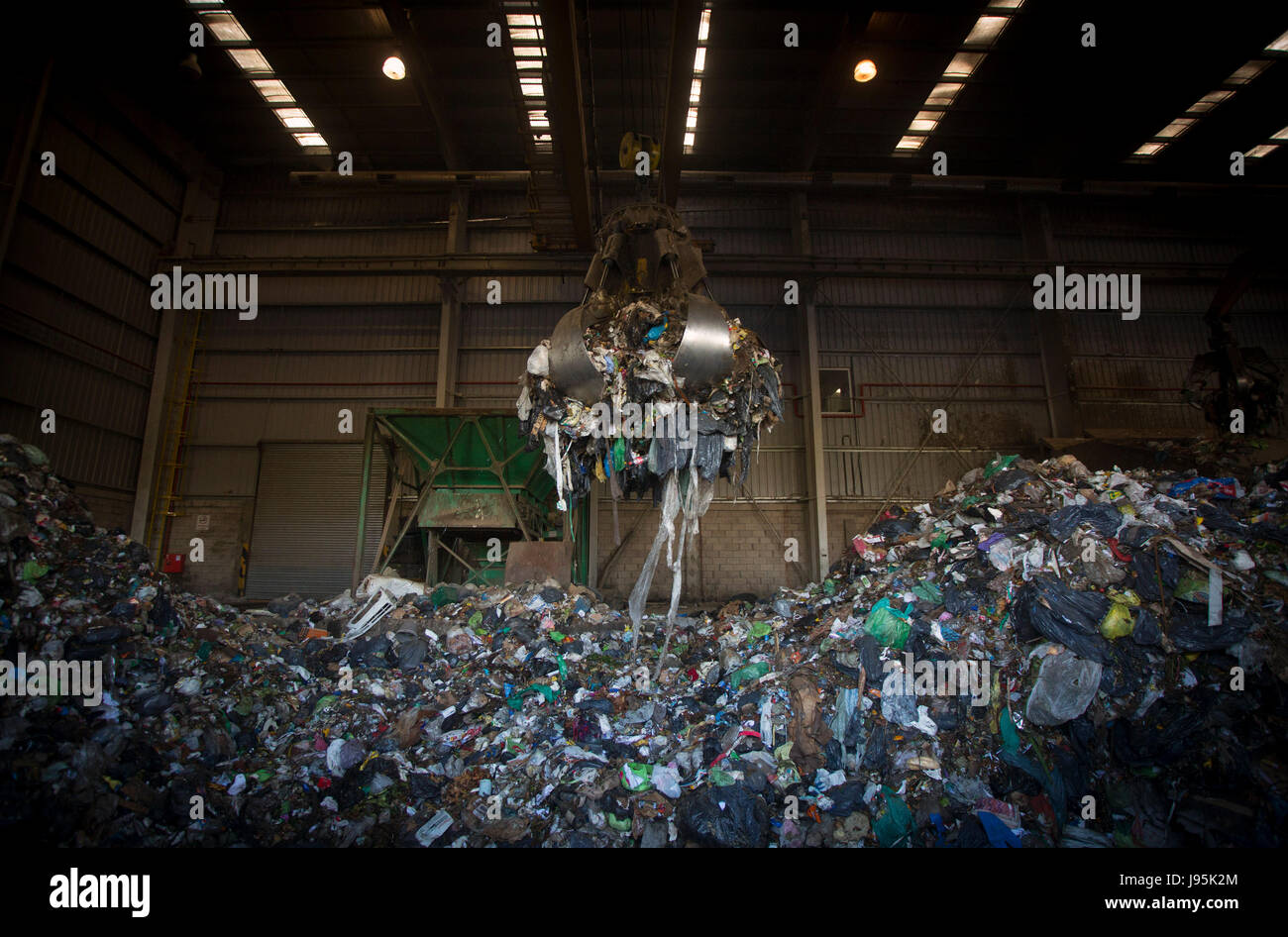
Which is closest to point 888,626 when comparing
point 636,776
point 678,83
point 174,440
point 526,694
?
point 636,776

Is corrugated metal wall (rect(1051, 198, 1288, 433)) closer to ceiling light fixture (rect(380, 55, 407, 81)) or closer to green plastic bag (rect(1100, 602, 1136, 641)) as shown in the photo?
green plastic bag (rect(1100, 602, 1136, 641))

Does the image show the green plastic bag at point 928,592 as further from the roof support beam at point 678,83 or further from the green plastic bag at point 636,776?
the roof support beam at point 678,83

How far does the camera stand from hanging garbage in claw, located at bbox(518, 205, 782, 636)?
10.1 ft

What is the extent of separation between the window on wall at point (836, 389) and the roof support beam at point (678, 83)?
5583 millimetres

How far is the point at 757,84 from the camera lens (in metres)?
9.79

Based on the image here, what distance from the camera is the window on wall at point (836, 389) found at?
10922 millimetres

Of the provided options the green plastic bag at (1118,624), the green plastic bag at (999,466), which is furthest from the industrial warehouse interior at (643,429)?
the green plastic bag at (999,466)

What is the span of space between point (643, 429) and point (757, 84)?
9389 millimetres

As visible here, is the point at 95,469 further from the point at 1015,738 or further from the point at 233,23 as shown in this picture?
the point at 1015,738

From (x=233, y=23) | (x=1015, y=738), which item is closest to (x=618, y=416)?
(x=1015, y=738)

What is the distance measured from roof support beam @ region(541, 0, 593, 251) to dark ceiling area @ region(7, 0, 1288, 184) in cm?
30

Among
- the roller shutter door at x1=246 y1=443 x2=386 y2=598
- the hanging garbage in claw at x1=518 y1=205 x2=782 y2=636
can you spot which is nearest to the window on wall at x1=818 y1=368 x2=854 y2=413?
the hanging garbage in claw at x1=518 y1=205 x2=782 y2=636

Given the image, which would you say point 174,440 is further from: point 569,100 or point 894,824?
point 894,824

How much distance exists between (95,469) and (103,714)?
8.04 metres
